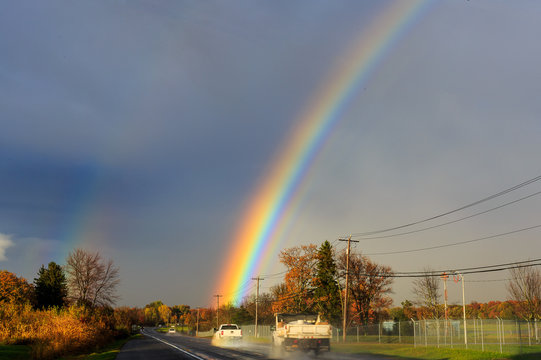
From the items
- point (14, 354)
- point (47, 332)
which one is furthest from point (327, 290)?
point (14, 354)

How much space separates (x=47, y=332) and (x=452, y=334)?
122ft

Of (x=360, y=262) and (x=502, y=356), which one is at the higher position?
(x=360, y=262)

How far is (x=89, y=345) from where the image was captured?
37375mm

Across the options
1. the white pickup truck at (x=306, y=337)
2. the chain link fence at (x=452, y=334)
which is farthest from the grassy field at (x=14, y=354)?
the chain link fence at (x=452, y=334)

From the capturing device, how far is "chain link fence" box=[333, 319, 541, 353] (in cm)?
3325

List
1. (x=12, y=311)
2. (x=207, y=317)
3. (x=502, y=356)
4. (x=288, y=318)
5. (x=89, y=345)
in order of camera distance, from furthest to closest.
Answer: (x=207, y=317) → (x=12, y=311) → (x=89, y=345) → (x=288, y=318) → (x=502, y=356)

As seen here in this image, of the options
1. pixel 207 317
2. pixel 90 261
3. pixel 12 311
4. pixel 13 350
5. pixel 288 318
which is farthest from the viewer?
pixel 207 317

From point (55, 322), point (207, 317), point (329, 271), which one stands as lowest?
point (207, 317)

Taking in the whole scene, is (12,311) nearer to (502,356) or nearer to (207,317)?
(502,356)

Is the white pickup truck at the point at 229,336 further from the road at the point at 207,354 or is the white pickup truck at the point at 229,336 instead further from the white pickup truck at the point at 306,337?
the white pickup truck at the point at 306,337

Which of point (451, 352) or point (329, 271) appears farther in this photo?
point (329, 271)

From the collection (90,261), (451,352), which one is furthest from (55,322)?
(90,261)

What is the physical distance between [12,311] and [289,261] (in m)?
42.5

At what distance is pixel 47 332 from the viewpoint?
3198 cm
